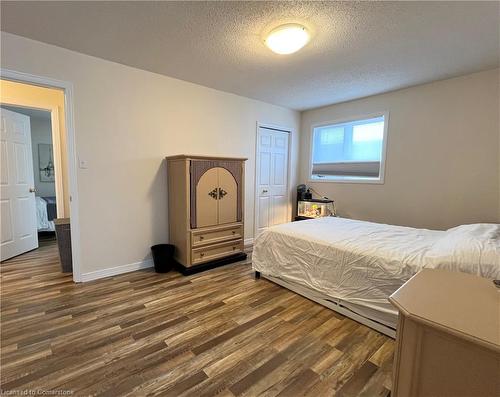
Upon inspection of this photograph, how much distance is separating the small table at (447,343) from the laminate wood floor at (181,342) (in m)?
0.66

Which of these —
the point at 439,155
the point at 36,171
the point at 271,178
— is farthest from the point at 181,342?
the point at 36,171

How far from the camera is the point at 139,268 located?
Answer: 316 cm

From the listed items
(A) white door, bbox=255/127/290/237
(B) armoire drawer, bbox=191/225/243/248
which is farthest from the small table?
(A) white door, bbox=255/127/290/237

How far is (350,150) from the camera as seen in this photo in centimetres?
415

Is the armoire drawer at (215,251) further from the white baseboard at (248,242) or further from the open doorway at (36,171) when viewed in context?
the open doorway at (36,171)

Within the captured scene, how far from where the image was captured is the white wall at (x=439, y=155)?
2.82 m

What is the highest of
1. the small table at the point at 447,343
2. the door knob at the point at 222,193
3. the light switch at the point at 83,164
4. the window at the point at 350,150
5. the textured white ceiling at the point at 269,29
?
the textured white ceiling at the point at 269,29

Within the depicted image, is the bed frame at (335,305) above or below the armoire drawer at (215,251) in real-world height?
below

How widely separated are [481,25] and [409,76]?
102cm

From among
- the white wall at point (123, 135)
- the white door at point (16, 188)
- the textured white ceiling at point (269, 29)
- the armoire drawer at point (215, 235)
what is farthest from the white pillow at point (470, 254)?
the white door at point (16, 188)

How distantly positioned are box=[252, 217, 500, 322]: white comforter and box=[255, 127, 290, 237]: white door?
157 centimetres

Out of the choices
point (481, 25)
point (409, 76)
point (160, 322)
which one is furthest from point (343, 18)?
point (160, 322)

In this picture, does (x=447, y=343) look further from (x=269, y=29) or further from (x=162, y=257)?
(x=162, y=257)

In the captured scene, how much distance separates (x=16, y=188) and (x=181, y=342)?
11.7 ft
